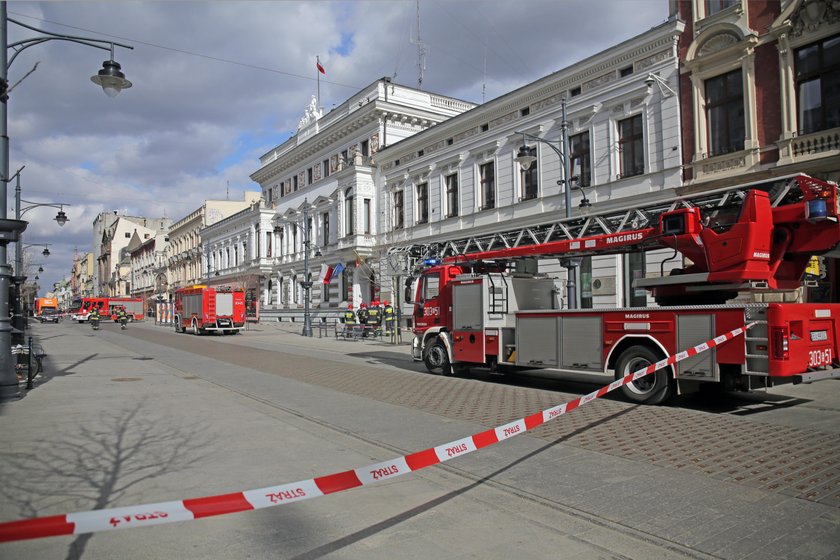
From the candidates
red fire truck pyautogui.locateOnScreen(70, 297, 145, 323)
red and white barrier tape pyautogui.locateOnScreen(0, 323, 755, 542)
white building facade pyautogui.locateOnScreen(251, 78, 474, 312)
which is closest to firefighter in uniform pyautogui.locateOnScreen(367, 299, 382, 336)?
white building facade pyautogui.locateOnScreen(251, 78, 474, 312)

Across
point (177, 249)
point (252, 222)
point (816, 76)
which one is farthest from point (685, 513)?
point (177, 249)

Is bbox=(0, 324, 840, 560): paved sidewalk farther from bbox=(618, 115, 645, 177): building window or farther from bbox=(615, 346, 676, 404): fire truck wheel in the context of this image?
bbox=(618, 115, 645, 177): building window

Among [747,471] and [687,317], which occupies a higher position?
[687,317]

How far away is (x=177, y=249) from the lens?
85.6m

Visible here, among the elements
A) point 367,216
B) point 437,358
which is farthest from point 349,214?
point 437,358

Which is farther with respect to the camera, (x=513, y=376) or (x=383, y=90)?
(x=383, y=90)

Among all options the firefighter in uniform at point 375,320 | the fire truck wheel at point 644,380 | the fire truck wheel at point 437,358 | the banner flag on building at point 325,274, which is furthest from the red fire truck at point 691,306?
the banner flag on building at point 325,274

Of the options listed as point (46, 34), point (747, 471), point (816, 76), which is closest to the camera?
point (747, 471)

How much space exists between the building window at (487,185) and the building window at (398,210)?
8.38 m

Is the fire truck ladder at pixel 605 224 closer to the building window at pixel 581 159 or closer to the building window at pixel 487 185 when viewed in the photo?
the building window at pixel 581 159

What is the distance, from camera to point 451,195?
34.0 metres

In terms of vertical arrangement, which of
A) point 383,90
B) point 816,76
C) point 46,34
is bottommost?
point 46,34

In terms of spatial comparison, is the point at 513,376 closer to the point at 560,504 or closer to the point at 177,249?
the point at 560,504

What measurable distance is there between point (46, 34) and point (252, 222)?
160 feet
